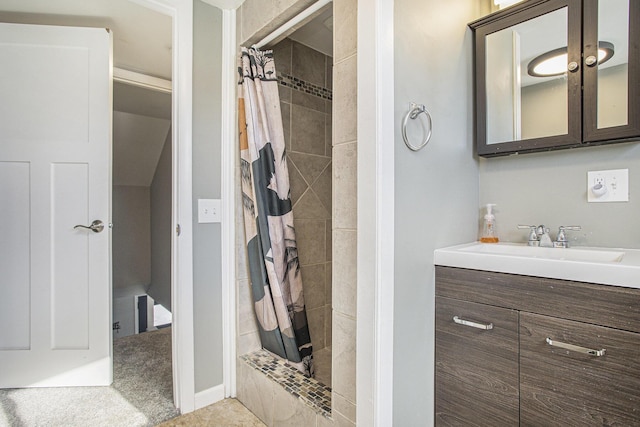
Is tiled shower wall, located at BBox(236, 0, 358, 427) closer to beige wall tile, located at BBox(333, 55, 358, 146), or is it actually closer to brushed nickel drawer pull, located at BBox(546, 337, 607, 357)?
beige wall tile, located at BBox(333, 55, 358, 146)

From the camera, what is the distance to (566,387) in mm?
932

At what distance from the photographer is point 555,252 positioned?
4.09 feet

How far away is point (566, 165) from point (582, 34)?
1.65 ft

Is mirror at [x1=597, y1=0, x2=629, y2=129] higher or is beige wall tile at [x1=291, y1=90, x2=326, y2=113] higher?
beige wall tile at [x1=291, y1=90, x2=326, y2=113]

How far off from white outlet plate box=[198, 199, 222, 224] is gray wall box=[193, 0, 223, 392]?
0.02 metres

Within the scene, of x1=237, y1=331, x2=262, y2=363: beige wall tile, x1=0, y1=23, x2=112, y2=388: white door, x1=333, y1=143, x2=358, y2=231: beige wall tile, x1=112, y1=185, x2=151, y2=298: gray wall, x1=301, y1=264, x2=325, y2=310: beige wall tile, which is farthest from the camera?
x1=112, y1=185, x2=151, y2=298: gray wall

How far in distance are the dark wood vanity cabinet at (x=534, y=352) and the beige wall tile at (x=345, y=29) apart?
87cm

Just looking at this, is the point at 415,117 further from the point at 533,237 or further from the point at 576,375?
the point at 576,375

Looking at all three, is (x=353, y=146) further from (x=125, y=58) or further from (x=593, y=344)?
(x=125, y=58)

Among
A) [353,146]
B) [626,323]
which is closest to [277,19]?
[353,146]

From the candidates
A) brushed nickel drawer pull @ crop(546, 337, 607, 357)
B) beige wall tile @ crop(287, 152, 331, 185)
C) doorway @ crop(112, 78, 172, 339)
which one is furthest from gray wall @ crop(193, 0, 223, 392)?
doorway @ crop(112, 78, 172, 339)

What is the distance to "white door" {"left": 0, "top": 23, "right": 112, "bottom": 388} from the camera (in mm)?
1821

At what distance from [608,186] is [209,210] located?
1.75 metres

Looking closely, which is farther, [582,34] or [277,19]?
[277,19]
